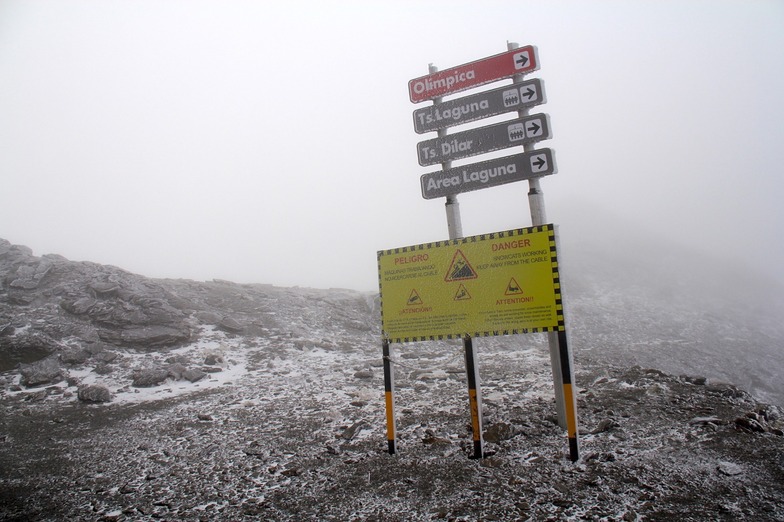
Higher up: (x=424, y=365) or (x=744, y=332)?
(x=424, y=365)

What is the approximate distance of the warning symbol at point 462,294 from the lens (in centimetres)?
649

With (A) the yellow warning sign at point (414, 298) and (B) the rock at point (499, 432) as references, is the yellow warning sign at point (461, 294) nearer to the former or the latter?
(A) the yellow warning sign at point (414, 298)

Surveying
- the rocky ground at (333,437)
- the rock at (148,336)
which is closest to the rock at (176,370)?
the rocky ground at (333,437)

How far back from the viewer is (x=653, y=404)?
7754mm

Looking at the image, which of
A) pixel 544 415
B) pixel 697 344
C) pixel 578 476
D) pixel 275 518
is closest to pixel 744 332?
pixel 697 344

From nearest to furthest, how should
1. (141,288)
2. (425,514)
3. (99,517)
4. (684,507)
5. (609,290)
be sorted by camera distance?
(684,507)
(425,514)
(99,517)
(141,288)
(609,290)

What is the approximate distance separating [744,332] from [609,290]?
31.9ft

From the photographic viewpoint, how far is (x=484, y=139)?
746 centimetres

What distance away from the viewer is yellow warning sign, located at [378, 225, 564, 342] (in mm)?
6039

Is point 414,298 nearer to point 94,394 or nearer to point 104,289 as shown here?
point 94,394

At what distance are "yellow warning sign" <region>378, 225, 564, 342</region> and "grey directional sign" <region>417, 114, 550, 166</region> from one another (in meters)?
1.92

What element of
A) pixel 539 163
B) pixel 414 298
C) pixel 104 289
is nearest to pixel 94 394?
pixel 104 289

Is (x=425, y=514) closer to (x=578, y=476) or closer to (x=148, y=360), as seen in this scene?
(x=578, y=476)

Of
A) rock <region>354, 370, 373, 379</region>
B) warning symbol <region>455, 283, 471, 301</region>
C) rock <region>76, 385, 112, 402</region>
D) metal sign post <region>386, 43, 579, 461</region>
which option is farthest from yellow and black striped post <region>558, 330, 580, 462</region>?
rock <region>76, 385, 112, 402</region>
